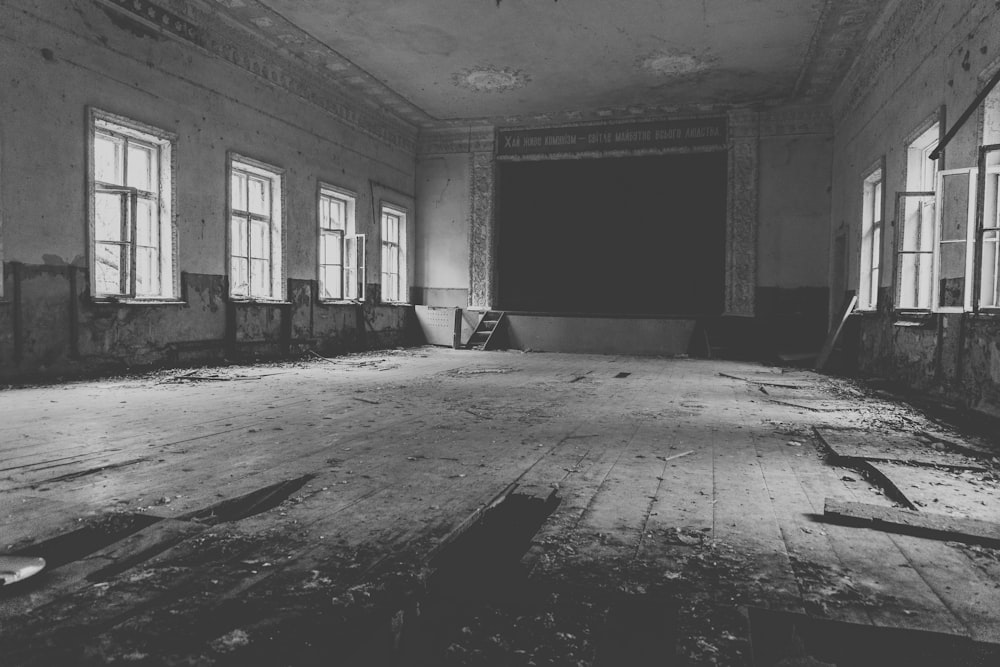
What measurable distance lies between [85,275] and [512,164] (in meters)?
8.19

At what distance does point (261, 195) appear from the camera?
9.02 meters

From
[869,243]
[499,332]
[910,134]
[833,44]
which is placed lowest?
[499,332]

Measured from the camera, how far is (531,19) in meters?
8.00

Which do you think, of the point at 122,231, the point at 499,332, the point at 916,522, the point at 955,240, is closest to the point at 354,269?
the point at 499,332

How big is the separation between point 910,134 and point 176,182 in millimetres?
8026

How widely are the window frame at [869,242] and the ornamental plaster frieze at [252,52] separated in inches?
307

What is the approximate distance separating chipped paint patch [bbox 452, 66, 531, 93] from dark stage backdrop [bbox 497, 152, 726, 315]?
7.10ft

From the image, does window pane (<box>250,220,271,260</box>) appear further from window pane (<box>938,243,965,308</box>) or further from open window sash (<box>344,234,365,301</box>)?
A: window pane (<box>938,243,965,308</box>)

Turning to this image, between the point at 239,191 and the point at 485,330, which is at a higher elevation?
the point at 239,191

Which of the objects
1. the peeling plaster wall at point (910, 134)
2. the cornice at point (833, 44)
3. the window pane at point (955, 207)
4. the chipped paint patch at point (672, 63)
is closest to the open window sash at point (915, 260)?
the peeling plaster wall at point (910, 134)

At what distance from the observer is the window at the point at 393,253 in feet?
40.1

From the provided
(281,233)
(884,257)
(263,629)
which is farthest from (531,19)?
(263,629)

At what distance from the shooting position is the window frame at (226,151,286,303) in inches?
322

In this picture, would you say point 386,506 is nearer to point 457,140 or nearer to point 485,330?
point 485,330
